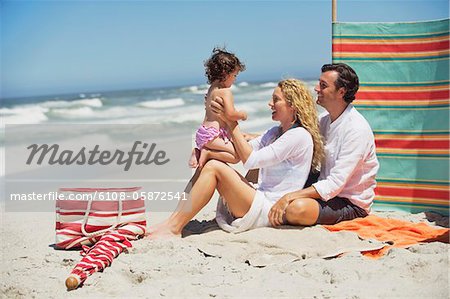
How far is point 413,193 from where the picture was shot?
16.2ft

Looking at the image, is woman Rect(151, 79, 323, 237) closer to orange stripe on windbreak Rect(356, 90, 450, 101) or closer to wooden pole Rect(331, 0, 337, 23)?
orange stripe on windbreak Rect(356, 90, 450, 101)

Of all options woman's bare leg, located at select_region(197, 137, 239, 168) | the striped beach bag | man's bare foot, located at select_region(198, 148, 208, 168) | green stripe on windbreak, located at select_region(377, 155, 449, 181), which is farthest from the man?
green stripe on windbreak, located at select_region(377, 155, 449, 181)

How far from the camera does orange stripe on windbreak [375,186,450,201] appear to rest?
15.8 ft

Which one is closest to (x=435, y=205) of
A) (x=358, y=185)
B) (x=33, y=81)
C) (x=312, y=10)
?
(x=358, y=185)

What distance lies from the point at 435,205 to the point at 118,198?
257cm

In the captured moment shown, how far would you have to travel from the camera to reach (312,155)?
3895 millimetres

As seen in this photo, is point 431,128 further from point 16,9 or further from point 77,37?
point 77,37

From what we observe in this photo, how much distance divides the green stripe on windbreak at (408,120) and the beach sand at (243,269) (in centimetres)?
157

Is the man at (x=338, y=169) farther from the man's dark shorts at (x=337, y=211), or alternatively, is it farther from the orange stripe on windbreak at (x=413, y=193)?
the orange stripe on windbreak at (x=413, y=193)

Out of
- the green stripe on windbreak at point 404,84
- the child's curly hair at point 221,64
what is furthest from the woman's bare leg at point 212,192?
the green stripe on windbreak at point 404,84

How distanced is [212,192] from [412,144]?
6.40 feet

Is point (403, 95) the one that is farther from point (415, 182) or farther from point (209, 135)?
point (209, 135)

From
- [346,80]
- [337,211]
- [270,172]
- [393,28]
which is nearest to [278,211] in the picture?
[270,172]

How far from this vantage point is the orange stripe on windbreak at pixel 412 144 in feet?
15.8
